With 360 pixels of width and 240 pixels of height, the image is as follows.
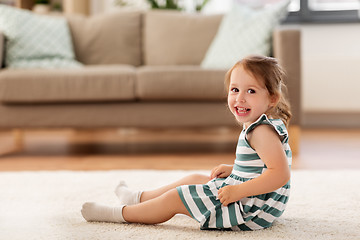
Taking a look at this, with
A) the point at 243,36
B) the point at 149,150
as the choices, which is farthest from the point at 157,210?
the point at 243,36

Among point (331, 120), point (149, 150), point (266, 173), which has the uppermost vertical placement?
point (266, 173)

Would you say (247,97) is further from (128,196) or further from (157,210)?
(128,196)

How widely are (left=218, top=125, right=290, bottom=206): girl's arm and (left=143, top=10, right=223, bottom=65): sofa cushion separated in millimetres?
1954

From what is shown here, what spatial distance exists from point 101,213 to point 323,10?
3168 mm

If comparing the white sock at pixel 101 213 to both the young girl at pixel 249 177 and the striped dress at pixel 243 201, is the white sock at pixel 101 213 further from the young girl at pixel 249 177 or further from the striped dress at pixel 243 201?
the striped dress at pixel 243 201

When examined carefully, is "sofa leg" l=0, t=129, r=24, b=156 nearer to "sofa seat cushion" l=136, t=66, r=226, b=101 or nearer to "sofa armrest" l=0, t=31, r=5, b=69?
"sofa armrest" l=0, t=31, r=5, b=69

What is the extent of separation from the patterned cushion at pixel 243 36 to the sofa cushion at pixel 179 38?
160mm

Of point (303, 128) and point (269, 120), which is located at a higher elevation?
point (269, 120)

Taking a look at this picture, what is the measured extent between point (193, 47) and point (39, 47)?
96 centimetres

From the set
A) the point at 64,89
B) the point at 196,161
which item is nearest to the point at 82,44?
the point at 64,89

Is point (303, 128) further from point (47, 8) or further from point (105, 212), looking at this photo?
point (105, 212)

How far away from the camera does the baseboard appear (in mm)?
3645

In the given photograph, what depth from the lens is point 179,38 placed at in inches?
120

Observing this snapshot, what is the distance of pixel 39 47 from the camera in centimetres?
282
